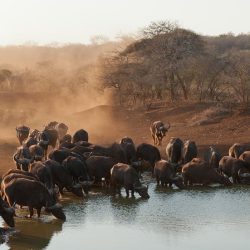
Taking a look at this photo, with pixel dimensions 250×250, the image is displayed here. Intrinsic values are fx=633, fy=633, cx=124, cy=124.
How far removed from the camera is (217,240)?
57.9ft

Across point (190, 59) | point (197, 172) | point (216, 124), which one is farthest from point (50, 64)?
point (197, 172)

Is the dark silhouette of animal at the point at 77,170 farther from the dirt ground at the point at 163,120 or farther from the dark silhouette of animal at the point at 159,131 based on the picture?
the dark silhouette of animal at the point at 159,131

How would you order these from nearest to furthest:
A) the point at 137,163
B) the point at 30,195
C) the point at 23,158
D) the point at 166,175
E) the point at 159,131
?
the point at 30,195, the point at 166,175, the point at 23,158, the point at 137,163, the point at 159,131

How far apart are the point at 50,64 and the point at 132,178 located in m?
65.9

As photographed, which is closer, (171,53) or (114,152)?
(114,152)

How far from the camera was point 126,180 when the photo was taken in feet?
76.6

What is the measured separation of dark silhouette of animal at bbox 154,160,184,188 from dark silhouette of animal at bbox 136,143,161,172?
338cm

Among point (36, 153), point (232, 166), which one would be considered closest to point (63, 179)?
point (36, 153)

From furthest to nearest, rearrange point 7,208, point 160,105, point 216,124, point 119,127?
point 160,105 → point 119,127 → point 216,124 → point 7,208

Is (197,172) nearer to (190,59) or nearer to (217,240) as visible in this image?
(217,240)

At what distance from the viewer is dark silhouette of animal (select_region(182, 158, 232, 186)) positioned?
2523cm

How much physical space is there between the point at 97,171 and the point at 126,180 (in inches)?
92.9

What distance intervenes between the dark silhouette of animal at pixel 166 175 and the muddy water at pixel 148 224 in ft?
3.26

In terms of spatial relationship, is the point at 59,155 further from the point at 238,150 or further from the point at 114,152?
Answer: the point at 238,150
